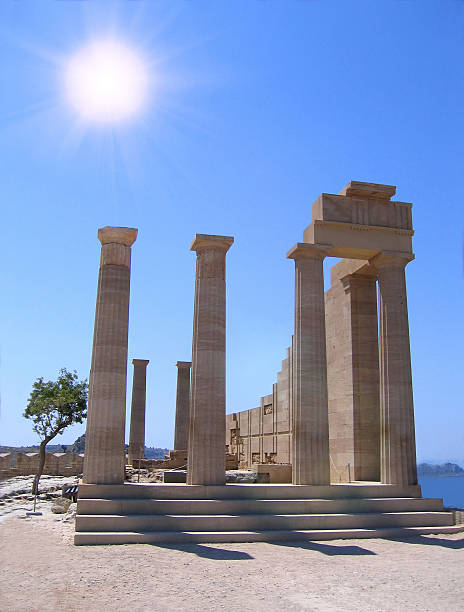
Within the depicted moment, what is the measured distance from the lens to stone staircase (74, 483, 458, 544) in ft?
58.2

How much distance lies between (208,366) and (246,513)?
18.1 ft

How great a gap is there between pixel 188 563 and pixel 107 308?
10.4 meters

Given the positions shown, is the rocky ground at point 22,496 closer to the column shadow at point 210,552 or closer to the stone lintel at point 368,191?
the column shadow at point 210,552

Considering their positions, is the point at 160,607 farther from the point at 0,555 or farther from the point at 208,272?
the point at 208,272

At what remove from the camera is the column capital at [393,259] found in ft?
82.5

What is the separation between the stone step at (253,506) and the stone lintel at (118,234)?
9756mm

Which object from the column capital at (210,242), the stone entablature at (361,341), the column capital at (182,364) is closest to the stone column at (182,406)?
the column capital at (182,364)

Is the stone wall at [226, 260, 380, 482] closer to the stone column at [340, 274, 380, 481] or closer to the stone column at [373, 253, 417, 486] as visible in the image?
the stone column at [340, 274, 380, 481]

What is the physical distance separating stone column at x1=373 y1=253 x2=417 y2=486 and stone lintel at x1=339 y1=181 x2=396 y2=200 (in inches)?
113

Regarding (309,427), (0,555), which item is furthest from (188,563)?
(309,427)

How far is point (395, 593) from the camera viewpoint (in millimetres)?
12281

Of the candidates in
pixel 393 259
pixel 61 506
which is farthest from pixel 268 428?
pixel 61 506

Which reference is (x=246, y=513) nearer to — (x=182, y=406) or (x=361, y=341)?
(x=361, y=341)

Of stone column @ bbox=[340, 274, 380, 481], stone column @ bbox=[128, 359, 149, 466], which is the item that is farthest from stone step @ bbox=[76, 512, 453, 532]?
stone column @ bbox=[128, 359, 149, 466]
